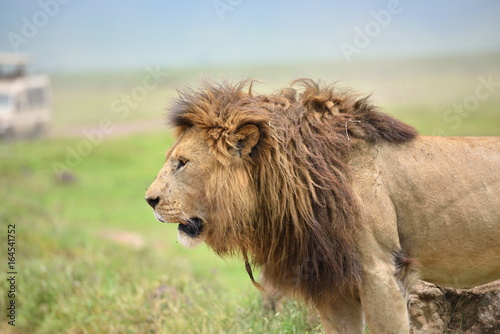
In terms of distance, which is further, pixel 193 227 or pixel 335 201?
pixel 193 227

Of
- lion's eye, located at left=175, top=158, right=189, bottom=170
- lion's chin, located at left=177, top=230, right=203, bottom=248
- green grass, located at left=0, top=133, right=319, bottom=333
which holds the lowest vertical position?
green grass, located at left=0, top=133, right=319, bottom=333

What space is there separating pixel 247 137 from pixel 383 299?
3.43ft

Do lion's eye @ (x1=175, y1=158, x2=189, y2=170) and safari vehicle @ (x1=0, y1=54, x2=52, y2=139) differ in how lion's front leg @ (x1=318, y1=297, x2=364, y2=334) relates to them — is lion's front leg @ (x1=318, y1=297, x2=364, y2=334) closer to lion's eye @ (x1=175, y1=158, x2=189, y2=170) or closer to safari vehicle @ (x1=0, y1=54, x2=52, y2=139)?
lion's eye @ (x1=175, y1=158, x2=189, y2=170)

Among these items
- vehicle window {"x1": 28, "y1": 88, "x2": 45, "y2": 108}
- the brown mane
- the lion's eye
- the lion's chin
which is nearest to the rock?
the brown mane

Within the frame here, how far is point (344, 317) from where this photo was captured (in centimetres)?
347

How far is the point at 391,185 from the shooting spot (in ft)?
10.8

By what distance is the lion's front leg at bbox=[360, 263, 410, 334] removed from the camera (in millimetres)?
3123

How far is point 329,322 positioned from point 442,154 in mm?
1085

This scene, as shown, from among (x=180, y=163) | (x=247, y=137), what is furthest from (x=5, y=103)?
(x=247, y=137)

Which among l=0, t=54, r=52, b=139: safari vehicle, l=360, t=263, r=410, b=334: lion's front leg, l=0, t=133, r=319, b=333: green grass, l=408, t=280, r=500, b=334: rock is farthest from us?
l=0, t=54, r=52, b=139: safari vehicle

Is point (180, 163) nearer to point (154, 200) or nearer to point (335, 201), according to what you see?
point (154, 200)

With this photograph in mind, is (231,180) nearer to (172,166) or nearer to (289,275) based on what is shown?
(172,166)

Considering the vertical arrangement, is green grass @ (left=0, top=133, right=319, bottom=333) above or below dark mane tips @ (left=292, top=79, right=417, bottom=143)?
below

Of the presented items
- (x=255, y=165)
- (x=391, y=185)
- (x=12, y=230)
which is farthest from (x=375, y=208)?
(x=12, y=230)
